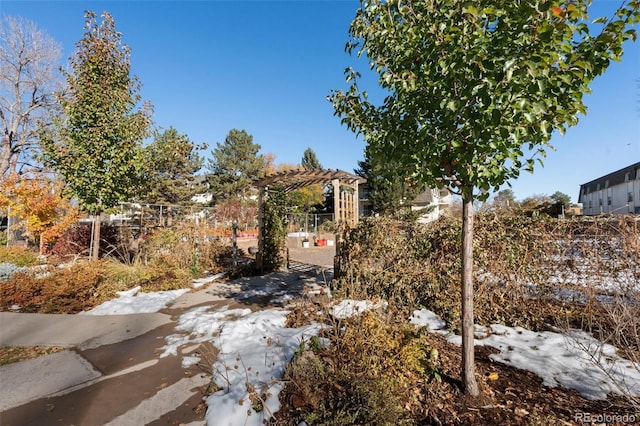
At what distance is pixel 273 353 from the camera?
3.25 metres

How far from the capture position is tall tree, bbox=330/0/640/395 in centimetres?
165

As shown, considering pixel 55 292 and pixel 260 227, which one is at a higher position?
pixel 260 227

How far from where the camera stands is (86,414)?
2.42 meters

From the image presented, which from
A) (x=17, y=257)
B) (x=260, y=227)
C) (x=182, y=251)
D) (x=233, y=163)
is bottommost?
(x=17, y=257)

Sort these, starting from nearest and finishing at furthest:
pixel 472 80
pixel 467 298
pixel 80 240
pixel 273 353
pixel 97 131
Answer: pixel 472 80 < pixel 467 298 < pixel 273 353 < pixel 97 131 < pixel 80 240

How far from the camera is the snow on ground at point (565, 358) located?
2.41 metres

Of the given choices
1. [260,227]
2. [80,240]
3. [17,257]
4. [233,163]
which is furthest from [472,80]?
[233,163]

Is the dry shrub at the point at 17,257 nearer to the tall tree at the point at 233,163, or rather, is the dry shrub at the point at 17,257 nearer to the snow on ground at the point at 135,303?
the snow on ground at the point at 135,303

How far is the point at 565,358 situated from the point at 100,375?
16.0 feet

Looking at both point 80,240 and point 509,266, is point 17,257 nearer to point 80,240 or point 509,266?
point 80,240

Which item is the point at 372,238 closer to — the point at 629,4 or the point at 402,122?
the point at 402,122

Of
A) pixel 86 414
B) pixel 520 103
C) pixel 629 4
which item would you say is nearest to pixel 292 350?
pixel 86 414

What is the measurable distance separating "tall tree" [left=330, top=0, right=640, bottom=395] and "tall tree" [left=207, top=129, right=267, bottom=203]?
2712 centimetres

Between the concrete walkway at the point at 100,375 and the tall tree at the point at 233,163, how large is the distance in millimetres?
24460
